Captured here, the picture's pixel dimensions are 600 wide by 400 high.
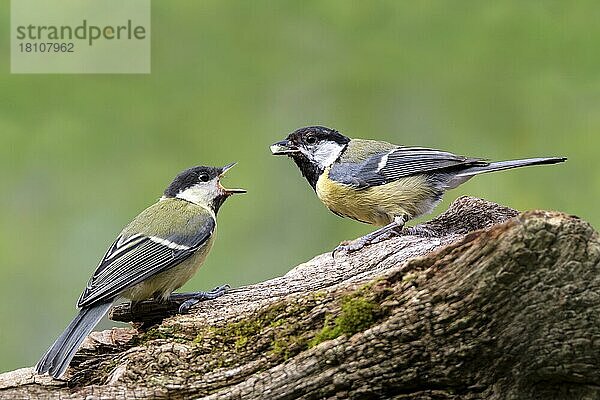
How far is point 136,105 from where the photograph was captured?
14.9 ft

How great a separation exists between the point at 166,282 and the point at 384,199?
1072 millimetres

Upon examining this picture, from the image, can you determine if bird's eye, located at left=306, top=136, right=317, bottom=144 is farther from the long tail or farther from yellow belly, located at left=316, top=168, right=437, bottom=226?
the long tail

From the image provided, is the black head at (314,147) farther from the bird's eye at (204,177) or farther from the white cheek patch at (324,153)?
the bird's eye at (204,177)

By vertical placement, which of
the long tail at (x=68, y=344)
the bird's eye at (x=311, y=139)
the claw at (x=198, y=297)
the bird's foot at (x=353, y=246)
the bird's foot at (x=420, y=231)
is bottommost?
the long tail at (x=68, y=344)

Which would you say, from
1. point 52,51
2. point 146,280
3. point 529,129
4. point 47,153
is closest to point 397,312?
point 146,280

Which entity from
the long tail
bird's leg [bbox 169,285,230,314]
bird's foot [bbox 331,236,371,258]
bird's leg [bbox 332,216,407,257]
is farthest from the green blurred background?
the long tail

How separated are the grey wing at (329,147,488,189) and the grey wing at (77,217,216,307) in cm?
72

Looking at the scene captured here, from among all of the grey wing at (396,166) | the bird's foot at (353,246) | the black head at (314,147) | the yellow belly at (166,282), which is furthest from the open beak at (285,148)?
the bird's foot at (353,246)

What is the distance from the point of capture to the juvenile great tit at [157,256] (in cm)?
283

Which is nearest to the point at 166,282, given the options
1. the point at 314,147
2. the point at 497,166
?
the point at 314,147

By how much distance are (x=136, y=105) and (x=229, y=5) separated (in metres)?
0.78

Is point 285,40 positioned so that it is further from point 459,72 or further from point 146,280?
point 146,280

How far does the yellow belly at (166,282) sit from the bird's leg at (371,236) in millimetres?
621

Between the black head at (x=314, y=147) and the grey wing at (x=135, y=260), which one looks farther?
the black head at (x=314, y=147)
